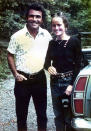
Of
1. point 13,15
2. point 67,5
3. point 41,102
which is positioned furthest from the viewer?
point 67,5

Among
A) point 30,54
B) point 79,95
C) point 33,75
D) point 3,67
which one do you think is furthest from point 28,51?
point 3,67

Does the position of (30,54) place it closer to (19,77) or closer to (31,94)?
(19,77)

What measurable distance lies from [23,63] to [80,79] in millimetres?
866

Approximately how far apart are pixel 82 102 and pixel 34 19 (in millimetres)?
1224

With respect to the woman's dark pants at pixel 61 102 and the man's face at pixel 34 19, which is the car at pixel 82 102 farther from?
the man's face at pixel 34 19

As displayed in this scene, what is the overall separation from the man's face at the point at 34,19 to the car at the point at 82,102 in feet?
3.04

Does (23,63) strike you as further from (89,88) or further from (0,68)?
(0,68)

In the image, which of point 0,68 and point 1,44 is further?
point 1,44

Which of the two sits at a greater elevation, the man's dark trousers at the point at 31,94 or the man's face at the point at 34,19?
the man's face at the point at 34,19

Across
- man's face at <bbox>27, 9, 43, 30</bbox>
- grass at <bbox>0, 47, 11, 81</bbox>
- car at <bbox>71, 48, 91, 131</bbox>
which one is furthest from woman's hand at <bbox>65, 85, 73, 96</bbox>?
grass at <bbox>0, 47, 11, 81</bbox>

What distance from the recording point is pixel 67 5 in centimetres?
2014

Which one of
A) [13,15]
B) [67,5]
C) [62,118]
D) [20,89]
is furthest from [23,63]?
[67,5]

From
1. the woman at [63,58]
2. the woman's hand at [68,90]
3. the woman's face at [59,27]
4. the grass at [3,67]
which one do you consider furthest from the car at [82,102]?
the grass at [3,67]

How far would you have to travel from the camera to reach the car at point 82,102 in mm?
3637
